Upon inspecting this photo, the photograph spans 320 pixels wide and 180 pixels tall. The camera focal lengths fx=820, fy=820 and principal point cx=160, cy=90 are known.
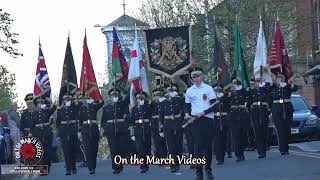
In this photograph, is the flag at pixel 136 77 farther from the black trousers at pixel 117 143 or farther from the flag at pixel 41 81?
the flag at pixel 41 81

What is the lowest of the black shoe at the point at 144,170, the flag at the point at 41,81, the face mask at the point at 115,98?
the black shoe at the point at 144,170

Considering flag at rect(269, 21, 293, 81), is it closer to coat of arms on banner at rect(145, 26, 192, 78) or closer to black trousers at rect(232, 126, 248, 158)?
black trousers at rect(232, 126, 248, 158)

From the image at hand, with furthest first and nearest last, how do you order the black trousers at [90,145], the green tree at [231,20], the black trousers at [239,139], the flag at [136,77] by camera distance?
the green tree at [231,20] → the flag at [136,77] → the black trousers at [239,139] → the black trousers at [90,145]

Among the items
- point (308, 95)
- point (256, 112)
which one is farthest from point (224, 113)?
point (308, 95)

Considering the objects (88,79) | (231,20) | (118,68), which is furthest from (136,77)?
(231,20)

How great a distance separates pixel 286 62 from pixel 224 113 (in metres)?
2.42

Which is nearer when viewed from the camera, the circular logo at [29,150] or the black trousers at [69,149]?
the black trousers at [69,149]

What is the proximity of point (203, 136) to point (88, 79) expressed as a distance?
20.7ft

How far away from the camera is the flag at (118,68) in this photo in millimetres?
19969

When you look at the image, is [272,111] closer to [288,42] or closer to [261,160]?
[261,160]

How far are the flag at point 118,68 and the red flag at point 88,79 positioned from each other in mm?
526

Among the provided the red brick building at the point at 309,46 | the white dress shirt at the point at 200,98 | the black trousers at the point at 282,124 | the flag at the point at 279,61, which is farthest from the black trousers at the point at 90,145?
the red brick building at the point at 309,46

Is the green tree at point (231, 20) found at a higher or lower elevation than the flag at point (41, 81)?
higher

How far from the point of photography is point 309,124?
25.1 m
